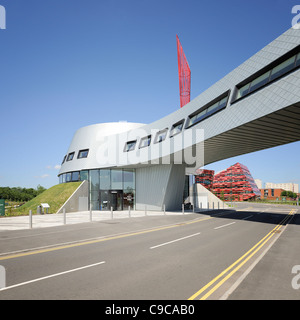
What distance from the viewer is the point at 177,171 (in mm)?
30500

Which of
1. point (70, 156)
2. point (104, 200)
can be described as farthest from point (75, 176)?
point (104, 200)

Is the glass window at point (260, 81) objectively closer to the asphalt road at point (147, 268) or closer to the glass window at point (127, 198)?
the asphalt road at point (147, 268)

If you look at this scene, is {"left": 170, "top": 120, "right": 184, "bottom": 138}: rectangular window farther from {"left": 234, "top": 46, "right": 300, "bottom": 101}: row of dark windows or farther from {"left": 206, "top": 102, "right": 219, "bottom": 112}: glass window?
{"left": 234, "top": 46, "right": 300, "bottom": 101}: row of dark windows

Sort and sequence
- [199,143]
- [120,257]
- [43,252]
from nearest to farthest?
[120,257] < [43,252] < [199,143]

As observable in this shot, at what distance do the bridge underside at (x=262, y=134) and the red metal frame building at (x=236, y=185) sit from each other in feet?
262

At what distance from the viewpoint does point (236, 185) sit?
10300 cm

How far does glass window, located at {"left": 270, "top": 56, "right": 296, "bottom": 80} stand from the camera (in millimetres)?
13104

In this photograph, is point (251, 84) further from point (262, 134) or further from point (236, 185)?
point (236, 185)

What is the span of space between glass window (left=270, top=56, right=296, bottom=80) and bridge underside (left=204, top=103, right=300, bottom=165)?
88.5 inches

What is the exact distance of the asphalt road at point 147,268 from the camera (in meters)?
5.07

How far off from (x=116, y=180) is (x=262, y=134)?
20.9 metres

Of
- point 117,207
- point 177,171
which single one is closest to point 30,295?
point 177,171
